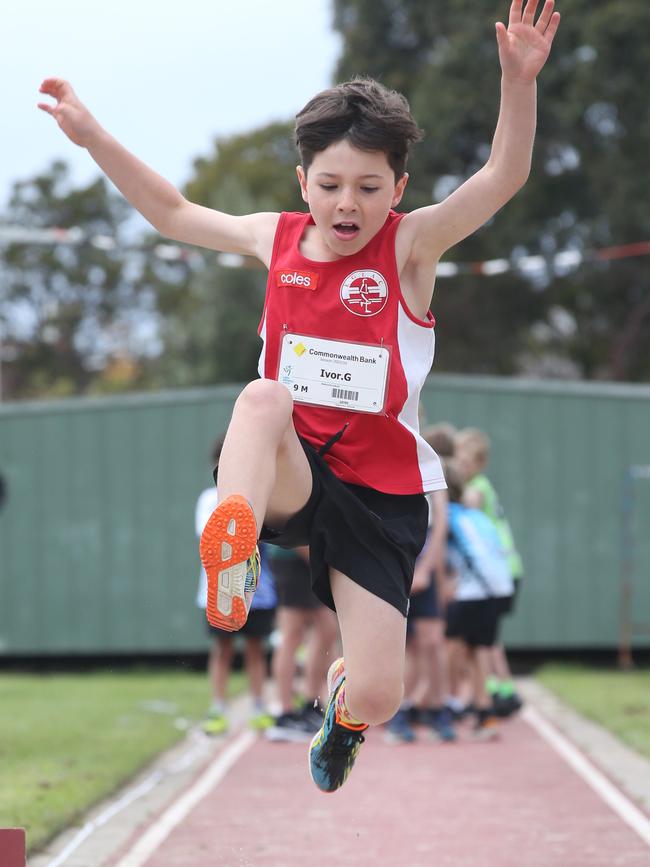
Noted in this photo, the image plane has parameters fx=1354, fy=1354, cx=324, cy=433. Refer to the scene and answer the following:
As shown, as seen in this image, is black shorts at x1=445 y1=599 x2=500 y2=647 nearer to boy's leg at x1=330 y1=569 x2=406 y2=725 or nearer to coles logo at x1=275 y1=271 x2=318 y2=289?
boy's leg at x1=330 y1=569 x2=406 y2=725

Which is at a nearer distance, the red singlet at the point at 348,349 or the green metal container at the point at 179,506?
Answer: the red singlet at the point at 348,349

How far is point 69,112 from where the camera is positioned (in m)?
4.50

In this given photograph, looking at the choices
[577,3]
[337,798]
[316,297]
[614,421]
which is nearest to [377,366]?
[316,297]

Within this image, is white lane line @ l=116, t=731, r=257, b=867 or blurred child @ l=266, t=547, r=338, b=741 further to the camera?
blurred child @ l=266, t=547, r=338, b=741

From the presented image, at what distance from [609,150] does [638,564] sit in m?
14.9

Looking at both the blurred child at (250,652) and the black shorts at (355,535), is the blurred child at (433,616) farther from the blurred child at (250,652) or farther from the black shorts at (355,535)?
the black shorts at (355,535)

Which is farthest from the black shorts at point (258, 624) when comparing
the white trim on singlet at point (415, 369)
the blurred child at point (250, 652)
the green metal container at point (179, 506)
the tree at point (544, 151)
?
the tree at point (544, 151)

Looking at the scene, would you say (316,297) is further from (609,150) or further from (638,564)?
(609,150)

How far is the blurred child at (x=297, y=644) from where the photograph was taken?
9664 mm

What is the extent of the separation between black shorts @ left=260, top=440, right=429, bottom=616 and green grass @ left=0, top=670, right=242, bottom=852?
89.5 inches

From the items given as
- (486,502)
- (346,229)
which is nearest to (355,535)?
(346,229)

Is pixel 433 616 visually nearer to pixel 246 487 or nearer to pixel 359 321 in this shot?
pixel 359 321

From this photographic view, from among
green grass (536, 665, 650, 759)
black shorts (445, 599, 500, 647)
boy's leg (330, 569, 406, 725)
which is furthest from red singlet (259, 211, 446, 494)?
black shorts (445, 599, 500, 647)

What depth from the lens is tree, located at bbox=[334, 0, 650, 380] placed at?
1086 inches
